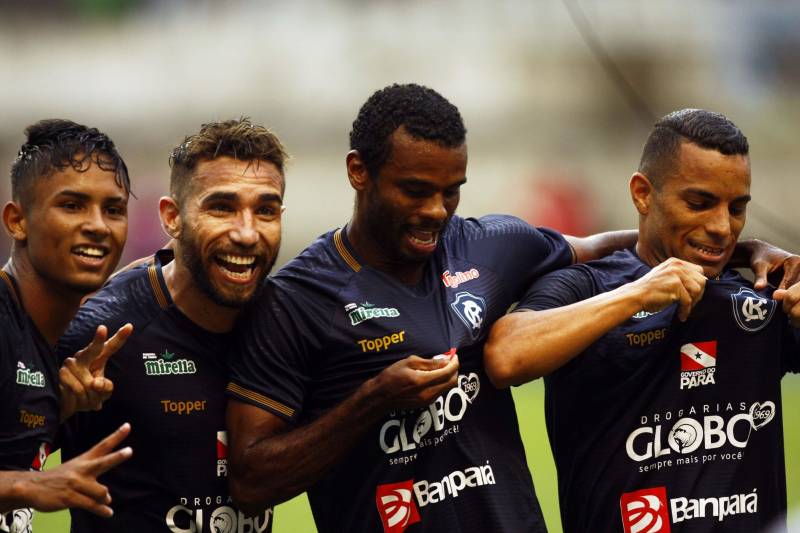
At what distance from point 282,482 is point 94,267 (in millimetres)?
1018

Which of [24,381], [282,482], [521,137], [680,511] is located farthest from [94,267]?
[521,137]

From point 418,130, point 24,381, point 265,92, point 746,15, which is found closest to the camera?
point 24,381

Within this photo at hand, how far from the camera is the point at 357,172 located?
4496 mm

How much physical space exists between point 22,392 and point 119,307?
A: 56 centimetres

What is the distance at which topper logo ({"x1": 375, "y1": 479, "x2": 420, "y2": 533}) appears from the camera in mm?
4284

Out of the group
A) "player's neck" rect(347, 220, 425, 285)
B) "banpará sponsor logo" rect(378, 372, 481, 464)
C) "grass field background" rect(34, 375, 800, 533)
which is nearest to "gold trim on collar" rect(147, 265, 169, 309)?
"player's neck" rect(347, 220, 425, 285)

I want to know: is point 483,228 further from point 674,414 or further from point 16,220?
point 16,220

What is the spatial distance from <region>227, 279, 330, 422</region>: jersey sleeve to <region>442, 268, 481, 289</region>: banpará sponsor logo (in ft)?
1.71

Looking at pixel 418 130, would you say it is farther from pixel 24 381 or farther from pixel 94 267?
pixel 24 381

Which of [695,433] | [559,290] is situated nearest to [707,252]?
[559,290]

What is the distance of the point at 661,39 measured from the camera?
20.0 meters

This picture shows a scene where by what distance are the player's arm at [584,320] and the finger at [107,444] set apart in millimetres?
1322

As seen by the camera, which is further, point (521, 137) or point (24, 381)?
point (521, 137)

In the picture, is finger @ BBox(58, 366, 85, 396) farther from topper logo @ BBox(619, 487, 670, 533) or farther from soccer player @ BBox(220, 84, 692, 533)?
topper logo @ BBox(619, 487, 670, 533)
